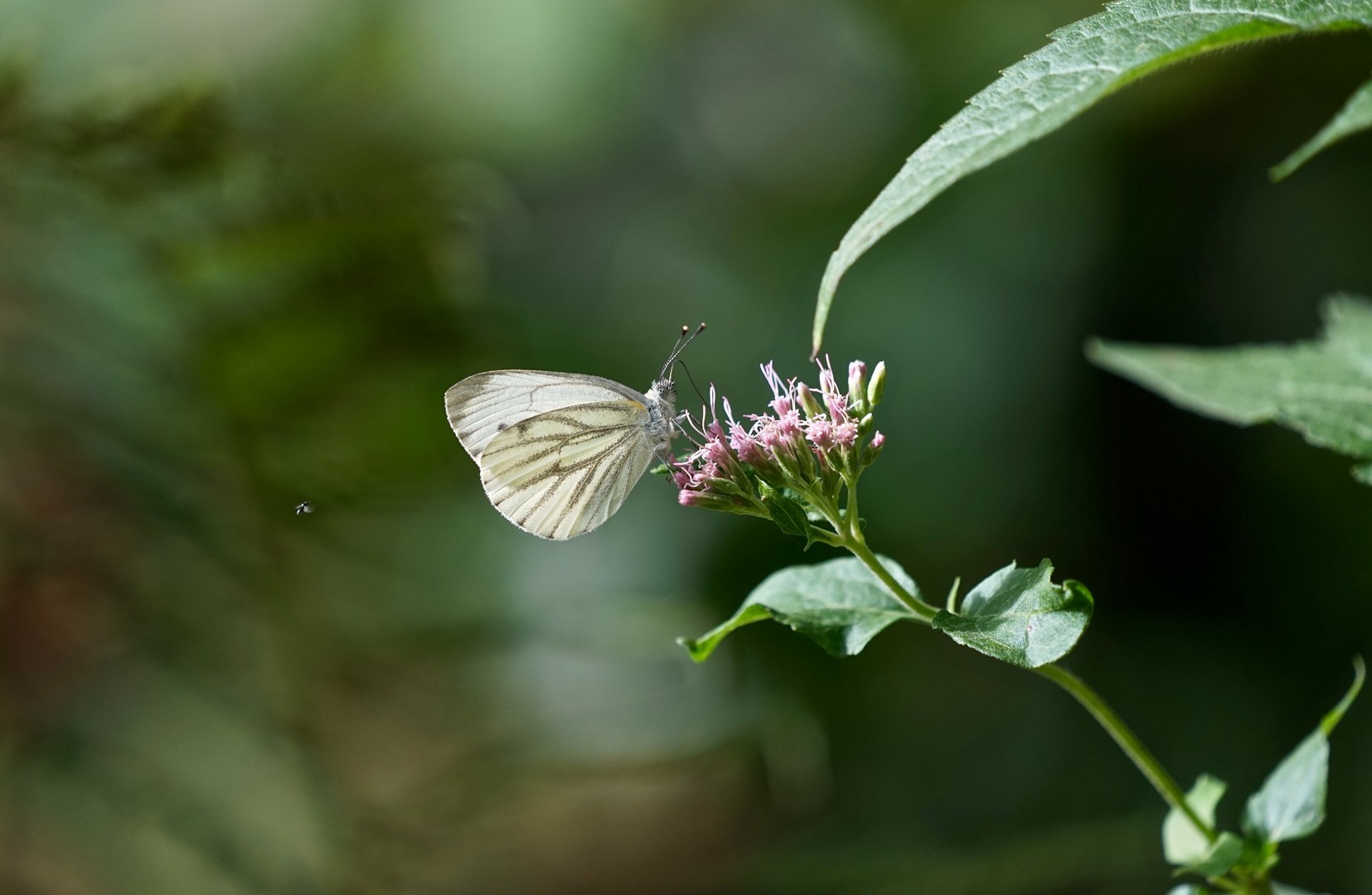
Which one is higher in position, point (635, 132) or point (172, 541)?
point (635, 132)

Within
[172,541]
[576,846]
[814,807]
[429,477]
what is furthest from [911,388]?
[172,541]

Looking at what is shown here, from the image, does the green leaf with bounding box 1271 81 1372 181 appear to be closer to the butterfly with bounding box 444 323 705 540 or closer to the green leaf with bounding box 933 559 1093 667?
the green leaf with bounding box 933 559 1093 667

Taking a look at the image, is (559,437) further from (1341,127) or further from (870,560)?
(1341,127)

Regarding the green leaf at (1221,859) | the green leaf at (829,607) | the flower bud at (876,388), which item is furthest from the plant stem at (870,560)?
the green leaf at (1221,859)

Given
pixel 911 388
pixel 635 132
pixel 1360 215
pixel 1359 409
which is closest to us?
pixel 1359 409

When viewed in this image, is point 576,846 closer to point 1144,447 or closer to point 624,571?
point 624,571

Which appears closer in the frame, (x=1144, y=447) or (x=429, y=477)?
(x=1144, y=447)

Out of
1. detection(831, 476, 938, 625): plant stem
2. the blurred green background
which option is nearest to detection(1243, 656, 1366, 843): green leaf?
detection(831, 476, 938, 625): plant stem
